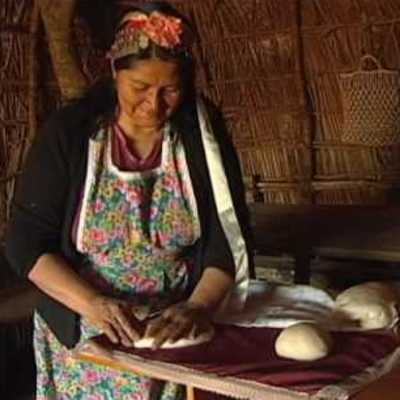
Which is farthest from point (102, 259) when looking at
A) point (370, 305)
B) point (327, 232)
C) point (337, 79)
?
point (337, 79)

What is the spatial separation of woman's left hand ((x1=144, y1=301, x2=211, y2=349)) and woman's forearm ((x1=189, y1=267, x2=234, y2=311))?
0.11ft

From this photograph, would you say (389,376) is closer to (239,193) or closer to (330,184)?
(239,193)

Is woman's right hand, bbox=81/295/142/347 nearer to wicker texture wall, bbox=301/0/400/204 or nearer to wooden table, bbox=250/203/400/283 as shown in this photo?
wooden table, bbox=250/203/400/283

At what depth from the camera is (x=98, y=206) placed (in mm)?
1577

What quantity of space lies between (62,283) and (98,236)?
11 centimetres

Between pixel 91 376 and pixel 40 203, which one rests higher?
pixel 40 203

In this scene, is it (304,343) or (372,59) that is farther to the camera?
(372,59)

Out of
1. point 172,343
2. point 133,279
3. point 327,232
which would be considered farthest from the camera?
point 327,232

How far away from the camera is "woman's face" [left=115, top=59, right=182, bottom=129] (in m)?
1.51

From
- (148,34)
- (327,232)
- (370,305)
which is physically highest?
(148,34)

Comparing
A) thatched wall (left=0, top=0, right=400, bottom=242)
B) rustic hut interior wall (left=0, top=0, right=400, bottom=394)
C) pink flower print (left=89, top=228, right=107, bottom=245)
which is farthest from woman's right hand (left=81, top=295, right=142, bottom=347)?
thatched wall (left=0, top=0, right=400, bottom=242)

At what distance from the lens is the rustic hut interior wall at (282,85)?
3.38 m

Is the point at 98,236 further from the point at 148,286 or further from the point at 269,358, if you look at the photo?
the point at 269,358

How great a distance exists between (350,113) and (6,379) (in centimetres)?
184
